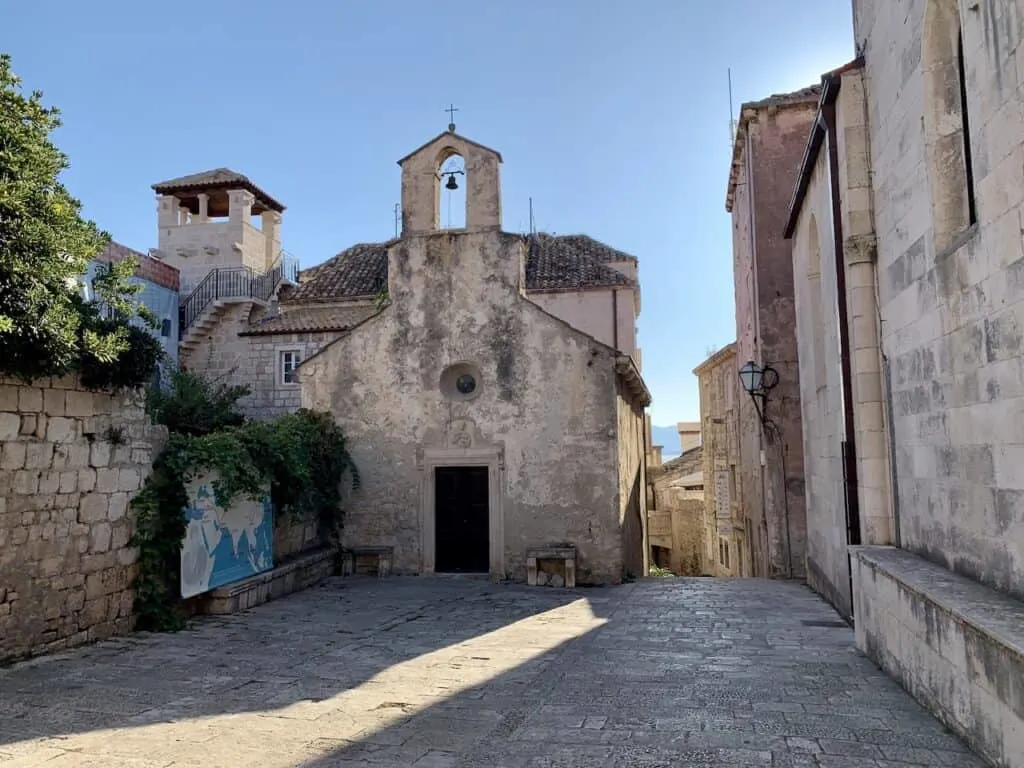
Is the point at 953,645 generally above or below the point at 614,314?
below

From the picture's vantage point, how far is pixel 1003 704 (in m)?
3.83

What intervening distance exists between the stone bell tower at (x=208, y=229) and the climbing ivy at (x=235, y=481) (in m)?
11.8

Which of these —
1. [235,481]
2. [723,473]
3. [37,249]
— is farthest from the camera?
[723,473]

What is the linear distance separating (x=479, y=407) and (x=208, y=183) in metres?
17.6

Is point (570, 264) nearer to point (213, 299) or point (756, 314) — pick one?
point (756, 314)

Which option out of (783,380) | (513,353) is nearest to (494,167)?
(513,353)

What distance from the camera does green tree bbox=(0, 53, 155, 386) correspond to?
6.59 m

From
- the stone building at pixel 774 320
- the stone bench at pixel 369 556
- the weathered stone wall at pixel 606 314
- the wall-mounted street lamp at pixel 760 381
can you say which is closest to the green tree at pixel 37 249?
the stone bench at pixel 369 556

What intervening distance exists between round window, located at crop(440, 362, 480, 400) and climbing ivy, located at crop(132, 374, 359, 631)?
7.28ft

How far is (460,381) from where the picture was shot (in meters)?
14.0

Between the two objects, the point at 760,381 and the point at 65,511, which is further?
the point at 760,381

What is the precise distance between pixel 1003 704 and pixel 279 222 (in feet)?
93.3

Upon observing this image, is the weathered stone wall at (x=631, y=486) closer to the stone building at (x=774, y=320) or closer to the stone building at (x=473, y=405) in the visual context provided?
the stone building at (x=473, y=405)

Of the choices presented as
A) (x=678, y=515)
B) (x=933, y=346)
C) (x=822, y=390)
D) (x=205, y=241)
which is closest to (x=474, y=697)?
(x=933, y=346)
